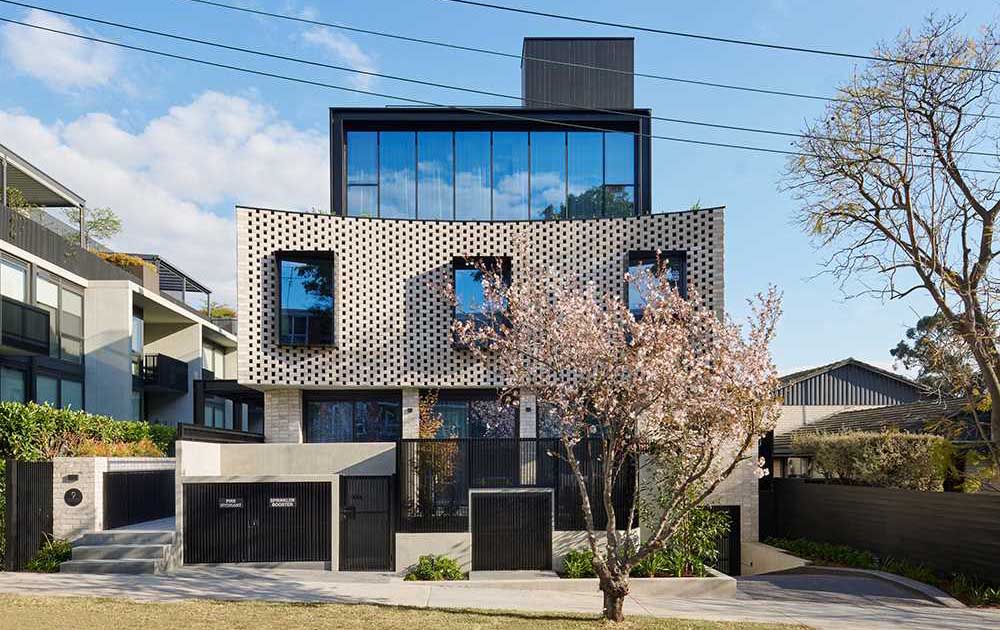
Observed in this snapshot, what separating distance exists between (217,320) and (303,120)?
28735 mm

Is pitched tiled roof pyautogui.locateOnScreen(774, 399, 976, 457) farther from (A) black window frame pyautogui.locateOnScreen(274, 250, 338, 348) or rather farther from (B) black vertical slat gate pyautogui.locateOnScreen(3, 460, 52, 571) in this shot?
(B) black vertical slat gate pyautogui.locateOnScreen(3, 460, 52, 571)

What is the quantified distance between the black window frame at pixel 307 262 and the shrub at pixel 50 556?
761 cm

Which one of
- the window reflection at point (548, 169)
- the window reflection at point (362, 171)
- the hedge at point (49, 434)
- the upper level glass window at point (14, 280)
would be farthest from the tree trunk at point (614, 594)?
the upper level glass window at point (14, 280)

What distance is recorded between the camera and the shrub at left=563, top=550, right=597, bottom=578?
600 inches

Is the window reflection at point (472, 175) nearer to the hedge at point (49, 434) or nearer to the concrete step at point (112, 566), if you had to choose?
the hedge at point (49, 434)

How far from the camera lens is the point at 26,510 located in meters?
15.4

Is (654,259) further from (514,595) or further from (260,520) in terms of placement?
(260,520)

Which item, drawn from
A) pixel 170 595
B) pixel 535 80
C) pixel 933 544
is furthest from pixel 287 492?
pixel 535 80

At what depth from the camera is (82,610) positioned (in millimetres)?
11297

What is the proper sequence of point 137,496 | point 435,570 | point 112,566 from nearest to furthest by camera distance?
1. point 112,566
2. point 435,570
3. point 137,496

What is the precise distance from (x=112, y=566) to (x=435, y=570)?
5653 millimetres

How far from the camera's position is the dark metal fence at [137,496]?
16328 millimetres

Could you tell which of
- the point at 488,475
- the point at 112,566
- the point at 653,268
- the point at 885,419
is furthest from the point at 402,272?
the point at 885,419

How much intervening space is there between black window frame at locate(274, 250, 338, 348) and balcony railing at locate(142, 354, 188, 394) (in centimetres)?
1390
